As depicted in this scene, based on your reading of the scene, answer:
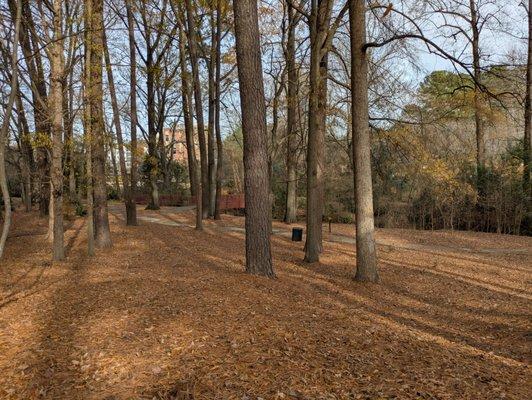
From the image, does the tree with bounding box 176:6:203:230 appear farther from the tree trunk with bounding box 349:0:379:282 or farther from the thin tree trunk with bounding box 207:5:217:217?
the tree trunk with bounding box 349:0:379:282

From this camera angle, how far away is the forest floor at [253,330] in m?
3.79

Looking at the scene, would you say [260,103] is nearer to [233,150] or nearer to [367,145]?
[367,145]

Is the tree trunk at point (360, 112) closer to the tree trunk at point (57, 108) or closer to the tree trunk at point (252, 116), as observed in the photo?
the tree trunk at point (252, 116)

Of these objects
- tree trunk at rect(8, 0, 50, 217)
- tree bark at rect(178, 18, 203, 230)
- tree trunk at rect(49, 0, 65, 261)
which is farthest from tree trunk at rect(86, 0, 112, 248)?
tree bark at rect(178, 18, 203, 230)

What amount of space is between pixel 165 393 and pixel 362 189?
6.00 m

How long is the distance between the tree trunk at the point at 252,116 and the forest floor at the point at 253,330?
1.15 metres

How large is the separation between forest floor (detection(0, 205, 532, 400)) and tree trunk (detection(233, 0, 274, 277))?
115 centimetres

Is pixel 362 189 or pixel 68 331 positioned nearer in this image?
pixel 68 331

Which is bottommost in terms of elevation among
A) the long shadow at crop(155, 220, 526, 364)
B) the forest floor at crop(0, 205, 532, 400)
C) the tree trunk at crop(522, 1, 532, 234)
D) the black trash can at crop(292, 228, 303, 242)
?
the long shadow at crop(155, 220, 526, 364)

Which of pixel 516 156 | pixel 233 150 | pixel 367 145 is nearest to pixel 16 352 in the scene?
pixel 367 145

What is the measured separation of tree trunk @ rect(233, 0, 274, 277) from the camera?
7680mm

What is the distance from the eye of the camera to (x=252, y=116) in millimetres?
7750

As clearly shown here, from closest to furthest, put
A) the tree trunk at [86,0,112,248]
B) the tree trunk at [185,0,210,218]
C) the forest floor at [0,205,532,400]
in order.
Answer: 1. the forest floor at [0,205,532,400]
2. the tree trunk at [86,0,112,248]
3. the tree trunk at [185,0,210,218]

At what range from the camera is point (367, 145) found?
8.56 meters
